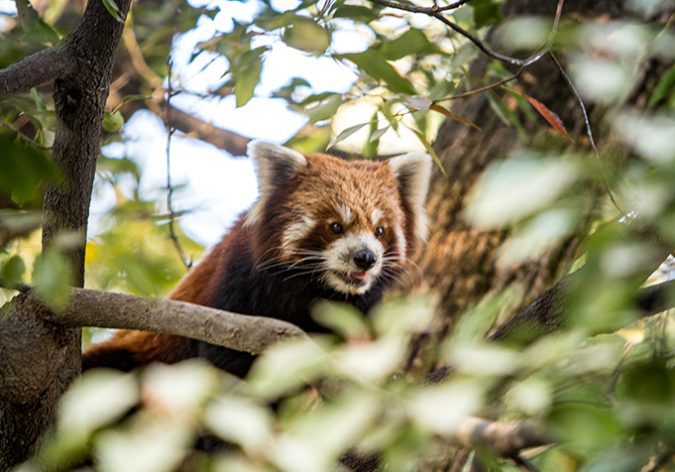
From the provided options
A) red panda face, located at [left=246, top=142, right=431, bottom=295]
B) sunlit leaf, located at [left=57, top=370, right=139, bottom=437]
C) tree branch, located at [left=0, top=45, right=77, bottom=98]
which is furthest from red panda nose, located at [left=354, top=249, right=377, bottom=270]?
sunlit leaf, located at [left=57, top=370, right=139, bottom=437]

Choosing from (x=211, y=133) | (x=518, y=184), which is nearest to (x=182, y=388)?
(x=518, y=184)

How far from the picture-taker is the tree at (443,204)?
0.93 metres

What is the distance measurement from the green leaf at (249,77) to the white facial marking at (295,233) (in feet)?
3.26

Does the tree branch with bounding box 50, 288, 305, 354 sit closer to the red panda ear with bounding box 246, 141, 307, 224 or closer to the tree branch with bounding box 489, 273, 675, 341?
the tree branch with bounding box 489, 273, 675, 341

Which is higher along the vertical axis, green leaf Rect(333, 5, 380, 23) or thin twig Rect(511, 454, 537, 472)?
green leaf Rect(333, 5, 380, 23)

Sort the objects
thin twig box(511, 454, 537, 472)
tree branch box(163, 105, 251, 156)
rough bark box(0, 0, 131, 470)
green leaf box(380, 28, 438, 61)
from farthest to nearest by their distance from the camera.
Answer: tree branch box(163, 105, 251, 156)
green leaf box(380, 28, 438, 61)
rough bark box(0, 0, 131, 470)
thin twig box(511, 454, 537, 472)

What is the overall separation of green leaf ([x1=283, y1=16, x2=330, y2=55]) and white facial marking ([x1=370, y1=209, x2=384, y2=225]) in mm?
1188

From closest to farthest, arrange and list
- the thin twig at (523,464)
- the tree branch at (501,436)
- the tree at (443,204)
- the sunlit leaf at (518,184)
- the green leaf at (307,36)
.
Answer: the sunlit leaf at (518,184), the tree at (443,204), the tree branch at (501,436), the thin twig at (523,464), the green leaf at (307,36)

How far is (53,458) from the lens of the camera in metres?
1.05

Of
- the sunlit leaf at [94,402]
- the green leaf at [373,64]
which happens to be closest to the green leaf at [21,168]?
the sunlit leaf at [94,402]

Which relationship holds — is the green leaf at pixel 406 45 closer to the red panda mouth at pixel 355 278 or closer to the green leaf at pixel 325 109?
the green leaf at pixel 325 109

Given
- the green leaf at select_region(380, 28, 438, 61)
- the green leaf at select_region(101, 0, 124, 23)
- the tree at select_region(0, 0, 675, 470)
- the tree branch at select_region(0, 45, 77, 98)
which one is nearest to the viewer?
the tree at select_region(0, 0, 675, 470)

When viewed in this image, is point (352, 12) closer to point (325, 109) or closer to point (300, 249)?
point (325, 109)

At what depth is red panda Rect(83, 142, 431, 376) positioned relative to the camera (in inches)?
129
